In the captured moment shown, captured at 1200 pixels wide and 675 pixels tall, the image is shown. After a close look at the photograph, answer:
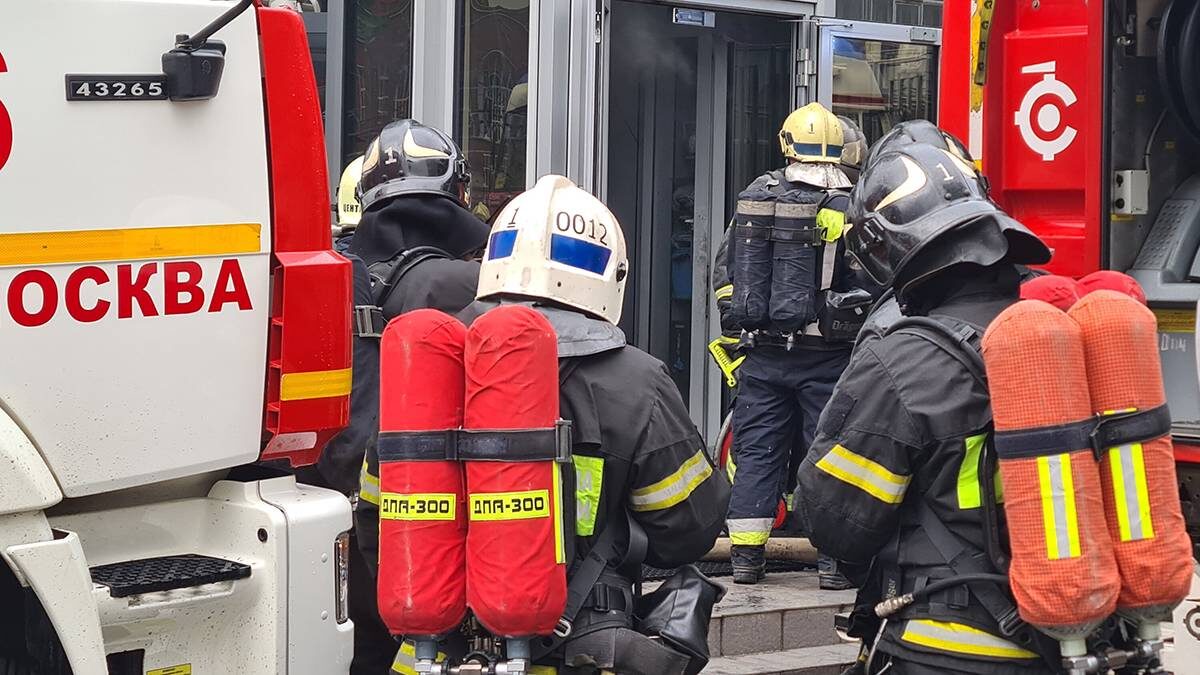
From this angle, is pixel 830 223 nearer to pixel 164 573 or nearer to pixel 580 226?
pixel 580 226

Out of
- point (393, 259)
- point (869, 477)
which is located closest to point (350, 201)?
point (393, 259)

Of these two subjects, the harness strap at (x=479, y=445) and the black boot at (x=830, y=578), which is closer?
the harness strap at (x=479, y=445)

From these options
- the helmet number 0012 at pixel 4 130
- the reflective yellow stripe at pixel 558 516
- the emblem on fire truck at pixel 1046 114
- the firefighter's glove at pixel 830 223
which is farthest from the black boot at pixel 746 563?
the helmet number 0012 at pixel 4 130

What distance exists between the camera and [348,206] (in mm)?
5648

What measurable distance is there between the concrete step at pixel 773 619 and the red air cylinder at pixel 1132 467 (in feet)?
9.88

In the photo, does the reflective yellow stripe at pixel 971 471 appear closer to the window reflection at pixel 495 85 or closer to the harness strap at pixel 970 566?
the harness strap at pixel 970 566

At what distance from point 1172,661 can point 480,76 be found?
167 inches

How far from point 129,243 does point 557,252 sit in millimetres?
867

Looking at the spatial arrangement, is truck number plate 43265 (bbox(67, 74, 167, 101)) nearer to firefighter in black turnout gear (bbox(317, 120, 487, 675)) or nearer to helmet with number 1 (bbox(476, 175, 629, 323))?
helmet with number 1 (bbox(476, 175, 629, 323))

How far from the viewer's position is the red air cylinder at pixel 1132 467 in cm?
286

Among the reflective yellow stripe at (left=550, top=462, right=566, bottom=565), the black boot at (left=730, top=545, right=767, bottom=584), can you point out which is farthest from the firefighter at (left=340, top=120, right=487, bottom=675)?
the black boot at (left=730, top=545, right=767, bottom=584)

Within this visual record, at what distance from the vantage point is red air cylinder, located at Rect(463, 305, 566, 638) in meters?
2.84

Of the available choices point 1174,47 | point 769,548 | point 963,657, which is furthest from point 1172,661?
point 769,548

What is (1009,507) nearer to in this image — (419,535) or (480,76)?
(419,535)
